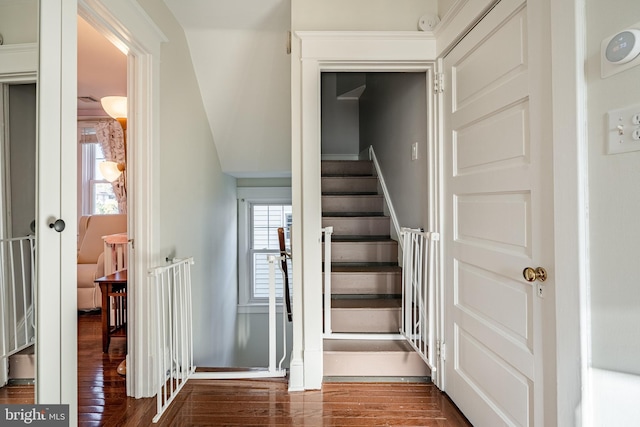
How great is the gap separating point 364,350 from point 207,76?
2.41 m

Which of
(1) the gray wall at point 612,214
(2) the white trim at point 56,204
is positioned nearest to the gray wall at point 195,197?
(2) the white trim at point 56,204

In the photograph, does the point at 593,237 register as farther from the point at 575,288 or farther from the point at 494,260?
the point at 494,260

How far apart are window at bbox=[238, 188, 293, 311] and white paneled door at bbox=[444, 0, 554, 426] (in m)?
2.94

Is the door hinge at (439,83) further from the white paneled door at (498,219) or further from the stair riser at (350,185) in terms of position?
the stair riser at (350,185)

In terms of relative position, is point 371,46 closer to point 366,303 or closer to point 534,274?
point 534,274

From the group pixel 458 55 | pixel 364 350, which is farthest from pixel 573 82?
pixel 364 350

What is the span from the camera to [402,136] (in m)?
2.50

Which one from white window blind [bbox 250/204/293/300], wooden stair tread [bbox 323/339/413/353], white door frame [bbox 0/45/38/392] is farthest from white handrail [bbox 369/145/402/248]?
white door frame [bbox 0/45/38/392]

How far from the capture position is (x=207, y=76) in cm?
246

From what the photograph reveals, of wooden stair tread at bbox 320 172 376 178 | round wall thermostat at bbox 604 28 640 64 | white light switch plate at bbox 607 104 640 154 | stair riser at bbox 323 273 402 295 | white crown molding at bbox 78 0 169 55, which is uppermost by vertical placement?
white crown molding at bbox 78 0 169 55

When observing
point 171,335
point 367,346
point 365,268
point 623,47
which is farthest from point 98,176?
point 623,47

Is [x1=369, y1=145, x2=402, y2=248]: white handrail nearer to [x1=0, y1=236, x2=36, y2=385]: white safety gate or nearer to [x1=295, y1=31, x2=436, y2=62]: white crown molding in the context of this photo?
[x1=295, y1=31, x2=436, y2=62]: white crown molding

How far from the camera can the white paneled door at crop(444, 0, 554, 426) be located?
1091 mm

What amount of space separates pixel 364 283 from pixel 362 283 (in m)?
0.02
